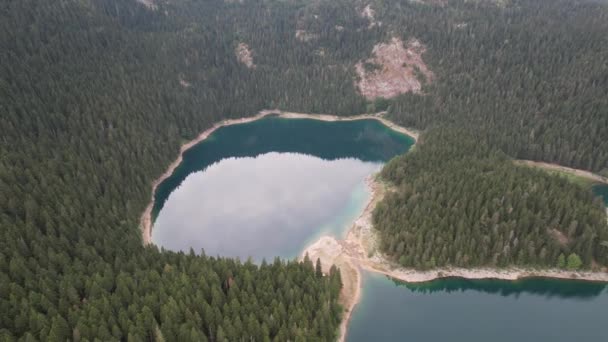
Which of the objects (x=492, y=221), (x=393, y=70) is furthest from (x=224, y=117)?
(x=492, y=221)

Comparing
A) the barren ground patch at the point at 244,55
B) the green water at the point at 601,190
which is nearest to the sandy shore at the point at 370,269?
the green water at the point at 601,190

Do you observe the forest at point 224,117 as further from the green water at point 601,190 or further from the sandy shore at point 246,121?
the green water at point 601,190

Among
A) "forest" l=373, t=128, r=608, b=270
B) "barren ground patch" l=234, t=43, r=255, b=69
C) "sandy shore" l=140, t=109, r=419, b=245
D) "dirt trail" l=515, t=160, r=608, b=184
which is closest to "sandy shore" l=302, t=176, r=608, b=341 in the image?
"forest" l=373, t=128, r=608, b=270

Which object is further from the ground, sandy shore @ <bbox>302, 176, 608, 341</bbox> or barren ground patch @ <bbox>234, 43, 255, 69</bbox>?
barren ground patch @ <bbox>234, 43, 255, 69</bbox>

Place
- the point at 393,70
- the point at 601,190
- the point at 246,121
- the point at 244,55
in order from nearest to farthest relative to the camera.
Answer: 1. the point at 601,190
2. the point at 246,121
3. the point at 393,70
4. the point at 244,55

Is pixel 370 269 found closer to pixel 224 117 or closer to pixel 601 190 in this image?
pixel 601 190

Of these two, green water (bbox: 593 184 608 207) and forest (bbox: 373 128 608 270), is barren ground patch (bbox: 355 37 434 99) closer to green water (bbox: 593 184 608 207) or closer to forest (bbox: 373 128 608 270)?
green water (bbox: 593 184 608 207)
